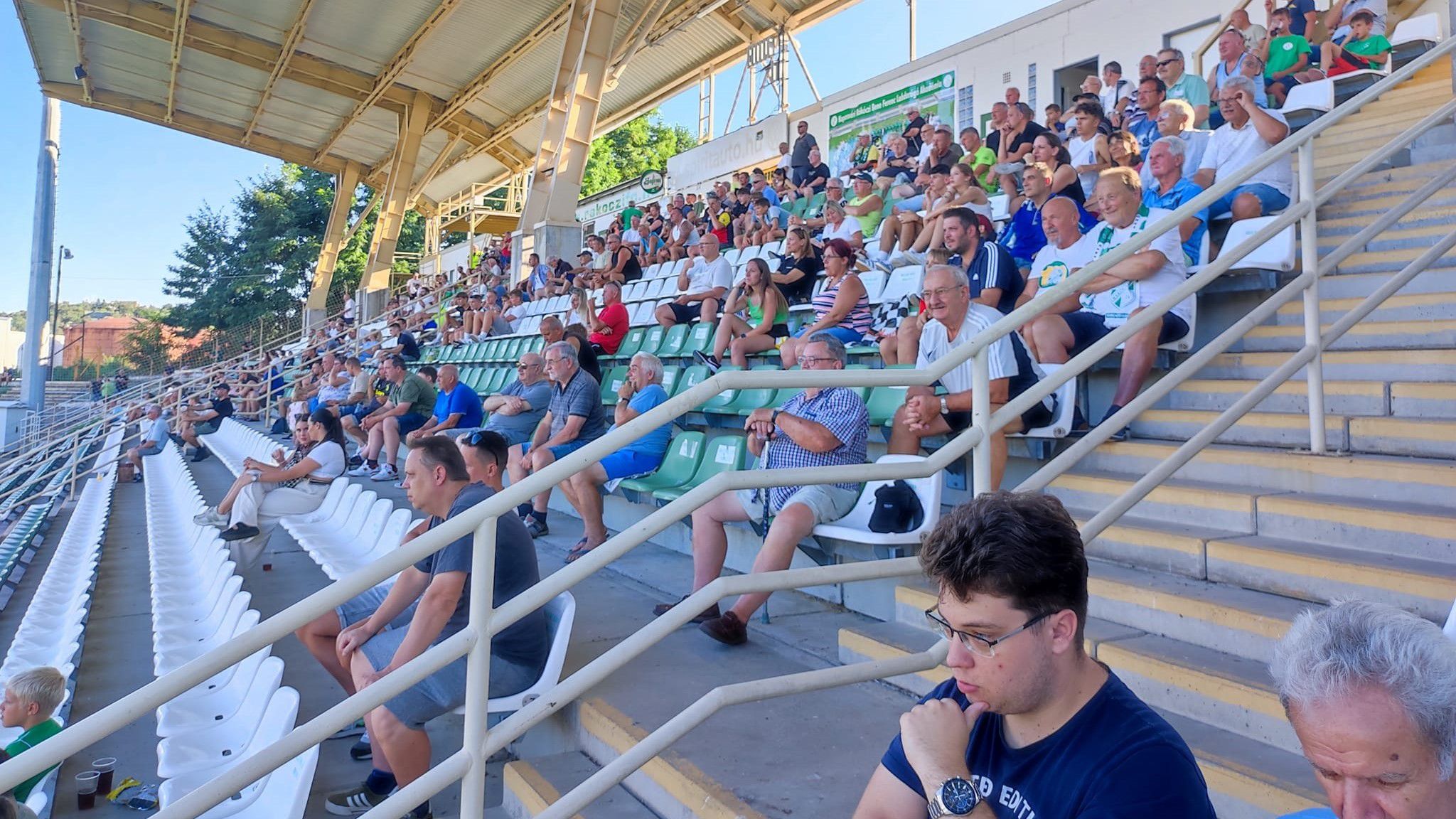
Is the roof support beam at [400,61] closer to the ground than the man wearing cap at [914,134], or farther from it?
farther from it

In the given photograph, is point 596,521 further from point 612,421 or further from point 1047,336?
point 1047,336

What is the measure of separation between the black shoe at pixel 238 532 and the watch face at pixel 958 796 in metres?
5.67

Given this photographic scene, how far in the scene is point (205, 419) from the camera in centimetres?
1516

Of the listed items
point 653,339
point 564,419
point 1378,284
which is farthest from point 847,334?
point 1378,284

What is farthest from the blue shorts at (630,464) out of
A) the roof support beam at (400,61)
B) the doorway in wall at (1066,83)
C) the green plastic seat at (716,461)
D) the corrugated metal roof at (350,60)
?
the roof support beam at (400,61)

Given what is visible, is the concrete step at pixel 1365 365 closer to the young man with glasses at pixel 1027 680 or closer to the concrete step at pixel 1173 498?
the concrete step at pixel 1173 498

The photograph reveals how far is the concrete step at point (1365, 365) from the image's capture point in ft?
10.00

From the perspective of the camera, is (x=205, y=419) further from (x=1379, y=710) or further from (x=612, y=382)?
(x=1379, y=710)

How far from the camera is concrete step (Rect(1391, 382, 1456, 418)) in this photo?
9.42ft

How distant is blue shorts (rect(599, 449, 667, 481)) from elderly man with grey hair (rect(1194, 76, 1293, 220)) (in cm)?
312

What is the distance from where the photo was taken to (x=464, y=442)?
12.2 ft

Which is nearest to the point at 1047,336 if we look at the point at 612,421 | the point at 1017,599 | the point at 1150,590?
the point at 1150,590

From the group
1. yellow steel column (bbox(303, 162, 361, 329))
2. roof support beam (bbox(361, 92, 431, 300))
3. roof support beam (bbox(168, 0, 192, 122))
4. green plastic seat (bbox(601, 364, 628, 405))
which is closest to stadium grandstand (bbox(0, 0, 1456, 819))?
green plastic seat (bbox(601, 364, 628, 405))

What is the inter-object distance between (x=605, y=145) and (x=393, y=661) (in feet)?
125
